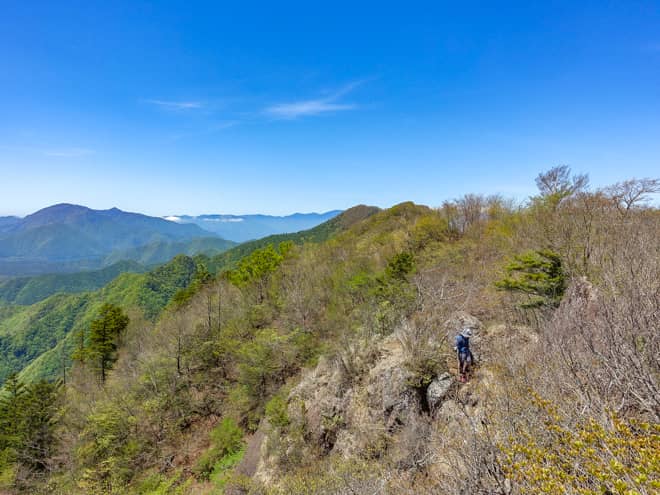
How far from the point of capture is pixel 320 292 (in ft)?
90.3

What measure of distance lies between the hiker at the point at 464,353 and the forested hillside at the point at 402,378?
32 cm

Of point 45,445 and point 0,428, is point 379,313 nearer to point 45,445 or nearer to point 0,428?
point 45,445

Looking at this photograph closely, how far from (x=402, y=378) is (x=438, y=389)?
60.9 inches

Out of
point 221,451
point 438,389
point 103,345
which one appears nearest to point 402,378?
point 438,389

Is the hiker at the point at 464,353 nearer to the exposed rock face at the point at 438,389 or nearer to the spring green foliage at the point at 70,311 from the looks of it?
the exposed rock face at the point at 438,389

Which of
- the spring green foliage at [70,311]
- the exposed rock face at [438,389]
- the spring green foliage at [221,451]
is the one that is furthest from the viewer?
the spring green foliage at [70,311]

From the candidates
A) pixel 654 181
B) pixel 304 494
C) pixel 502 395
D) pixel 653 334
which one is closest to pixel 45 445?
pixel 304 494

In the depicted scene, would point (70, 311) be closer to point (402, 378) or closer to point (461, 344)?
point (402, 378)

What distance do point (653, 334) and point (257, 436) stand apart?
19588 millimetres

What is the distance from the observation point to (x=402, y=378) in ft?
Result: 37.2

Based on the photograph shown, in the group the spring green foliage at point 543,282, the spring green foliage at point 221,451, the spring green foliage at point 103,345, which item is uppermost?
the spring green foliage at point 543,282

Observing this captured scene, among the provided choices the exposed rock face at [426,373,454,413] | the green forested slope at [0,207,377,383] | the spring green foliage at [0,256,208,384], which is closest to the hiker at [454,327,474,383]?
the exposed rock face at [426,373,454,413]

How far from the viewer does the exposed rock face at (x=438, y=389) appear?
9.96 m

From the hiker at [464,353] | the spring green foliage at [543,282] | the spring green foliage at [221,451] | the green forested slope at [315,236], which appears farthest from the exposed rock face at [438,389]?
the green forested slope at [315,236]
